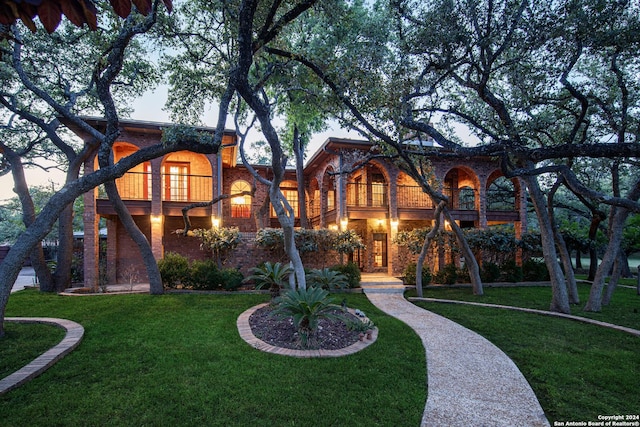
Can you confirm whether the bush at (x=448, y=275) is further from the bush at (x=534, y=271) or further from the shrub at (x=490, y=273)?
the bush at (x=534, y=271)

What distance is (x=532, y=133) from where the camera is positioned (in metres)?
7.75

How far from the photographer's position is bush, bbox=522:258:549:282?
13.3 meters

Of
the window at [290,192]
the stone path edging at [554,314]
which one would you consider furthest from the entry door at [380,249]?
the stone path edging at [554,314]

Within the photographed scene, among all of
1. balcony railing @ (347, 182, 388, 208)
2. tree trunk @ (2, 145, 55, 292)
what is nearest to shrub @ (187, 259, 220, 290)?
tree trunk @ (2, 145, 55, 292)

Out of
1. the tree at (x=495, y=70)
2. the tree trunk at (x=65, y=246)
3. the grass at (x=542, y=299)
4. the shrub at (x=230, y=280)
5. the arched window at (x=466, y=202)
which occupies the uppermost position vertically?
the tree at (x=495, y=70)

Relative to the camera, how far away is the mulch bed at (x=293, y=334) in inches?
195

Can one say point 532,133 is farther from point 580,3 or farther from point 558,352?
point 558,352

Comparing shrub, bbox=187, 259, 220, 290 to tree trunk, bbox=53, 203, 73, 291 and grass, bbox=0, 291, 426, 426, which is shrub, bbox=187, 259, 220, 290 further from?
tree trunk, bbox=53, 203, 73, 291

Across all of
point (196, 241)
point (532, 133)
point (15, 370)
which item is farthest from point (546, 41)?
point (196, 241)

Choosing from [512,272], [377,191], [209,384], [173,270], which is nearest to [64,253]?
[173,270]

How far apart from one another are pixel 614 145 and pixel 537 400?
297 cm

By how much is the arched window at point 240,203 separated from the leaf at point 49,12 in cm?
1656

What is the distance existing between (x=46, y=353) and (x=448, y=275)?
38.4 feet

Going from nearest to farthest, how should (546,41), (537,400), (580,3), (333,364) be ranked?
(537,400), (333,364), (580,3), (546,41)
